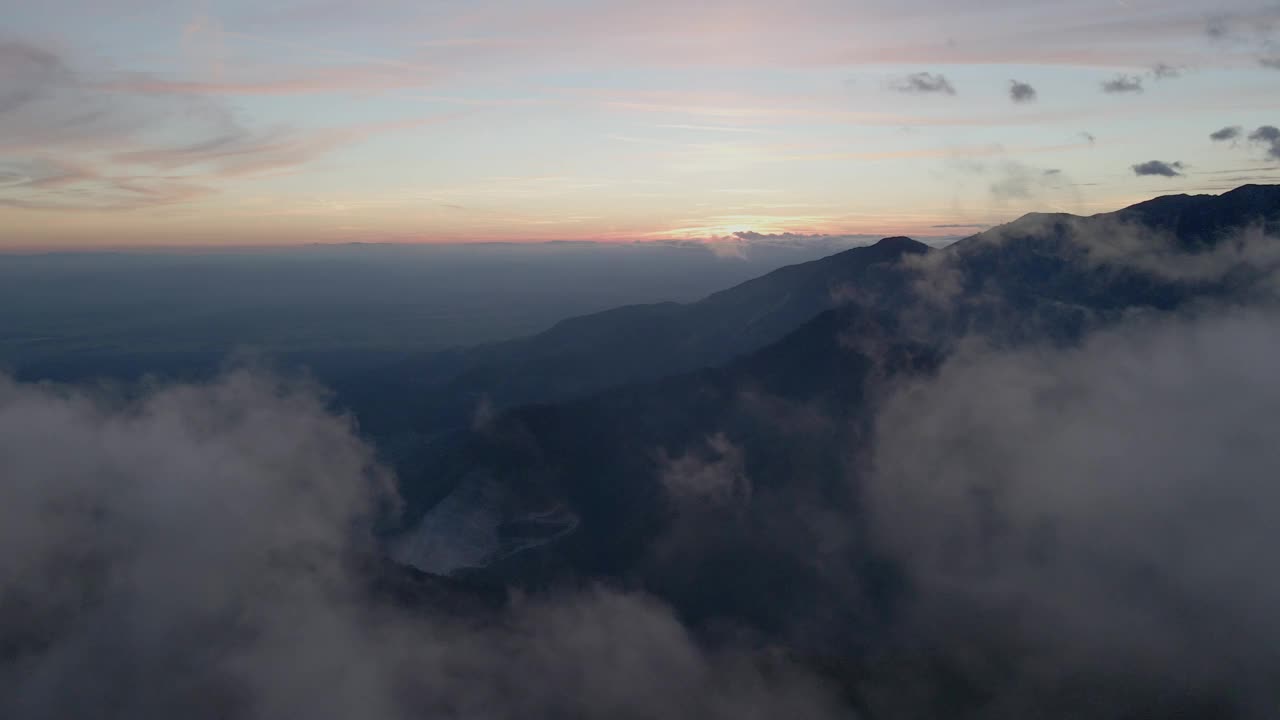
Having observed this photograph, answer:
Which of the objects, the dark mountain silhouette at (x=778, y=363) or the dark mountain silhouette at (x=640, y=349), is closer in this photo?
the dark mountain silhouette at (x=778, y=363)

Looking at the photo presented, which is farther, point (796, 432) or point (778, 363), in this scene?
point (778, 363)

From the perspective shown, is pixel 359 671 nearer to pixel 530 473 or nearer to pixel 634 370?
pixel 530 473

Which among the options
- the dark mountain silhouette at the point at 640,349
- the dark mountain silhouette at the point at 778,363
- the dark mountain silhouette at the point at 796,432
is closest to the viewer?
the dark mountain silhouette at the point at 796,432

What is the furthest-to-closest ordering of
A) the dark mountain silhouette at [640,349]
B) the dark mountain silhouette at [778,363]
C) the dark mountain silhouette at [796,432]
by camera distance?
the dark mountain silhouette at [640,349] → the dark mountain silhouette at [778,363] → the dark mountain silhouette at [796,432]

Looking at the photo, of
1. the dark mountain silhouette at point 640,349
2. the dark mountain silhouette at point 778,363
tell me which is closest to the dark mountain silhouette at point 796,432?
the dark mountain silhouette at point 778,363

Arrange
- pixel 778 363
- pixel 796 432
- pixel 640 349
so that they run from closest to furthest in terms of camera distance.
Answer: pixel 796 432 < pixel 778 363 < pixel 640 349

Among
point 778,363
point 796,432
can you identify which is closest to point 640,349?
point 778,363

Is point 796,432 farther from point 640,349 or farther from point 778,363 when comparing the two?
point 640,349

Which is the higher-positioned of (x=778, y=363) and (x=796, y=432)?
(x=778, y=363)

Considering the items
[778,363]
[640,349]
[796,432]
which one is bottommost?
[796,432]

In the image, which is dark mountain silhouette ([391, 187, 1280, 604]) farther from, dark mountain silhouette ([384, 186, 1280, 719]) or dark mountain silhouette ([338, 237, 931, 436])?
dark mountain silhouette ([338, 237, 931, 436])

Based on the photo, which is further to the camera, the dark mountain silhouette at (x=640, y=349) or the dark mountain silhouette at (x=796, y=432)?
the dark mountain silhouette at (x=640, y=349)

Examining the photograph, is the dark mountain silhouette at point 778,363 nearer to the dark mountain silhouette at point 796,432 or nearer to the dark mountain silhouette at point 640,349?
the dark mountain silhouette at point 796,432
